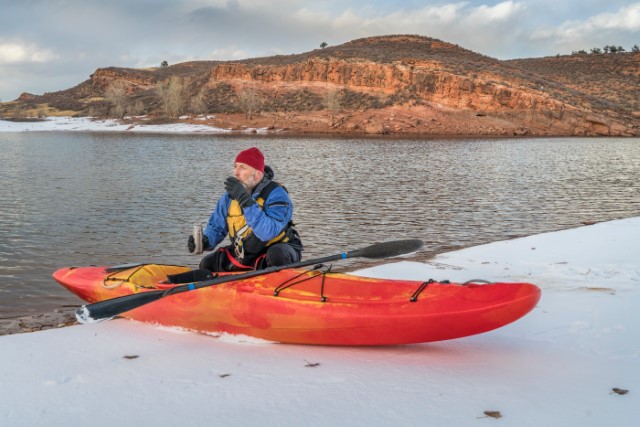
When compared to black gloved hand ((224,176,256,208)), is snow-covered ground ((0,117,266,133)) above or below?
above

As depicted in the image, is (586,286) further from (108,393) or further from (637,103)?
(637,103)

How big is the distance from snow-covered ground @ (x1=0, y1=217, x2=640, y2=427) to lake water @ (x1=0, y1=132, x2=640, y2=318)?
2296 millimetres

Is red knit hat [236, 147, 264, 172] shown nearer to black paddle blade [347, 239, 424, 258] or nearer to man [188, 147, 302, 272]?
man [188, 147, 302, 272]

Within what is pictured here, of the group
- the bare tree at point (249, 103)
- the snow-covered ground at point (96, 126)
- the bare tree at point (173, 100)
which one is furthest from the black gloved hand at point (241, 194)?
the bare tree at point (173, 100)

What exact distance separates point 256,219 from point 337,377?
1546 mm

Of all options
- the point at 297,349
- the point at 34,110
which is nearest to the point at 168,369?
the point at 297,349

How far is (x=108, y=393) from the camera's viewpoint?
369 cm

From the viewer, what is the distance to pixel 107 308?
4617 mm

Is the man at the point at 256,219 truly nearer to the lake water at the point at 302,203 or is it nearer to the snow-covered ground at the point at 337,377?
the snow-covered ground at the point at 337,377

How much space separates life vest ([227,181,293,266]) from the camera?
16.7ft

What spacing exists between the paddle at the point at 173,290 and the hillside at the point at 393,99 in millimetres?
47106

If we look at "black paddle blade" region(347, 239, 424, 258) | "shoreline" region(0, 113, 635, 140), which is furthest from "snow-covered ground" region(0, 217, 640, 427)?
"shoreline" region(0, 113, 635, 140)

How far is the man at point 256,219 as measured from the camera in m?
4.82

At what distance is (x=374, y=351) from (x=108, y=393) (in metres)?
1.83
